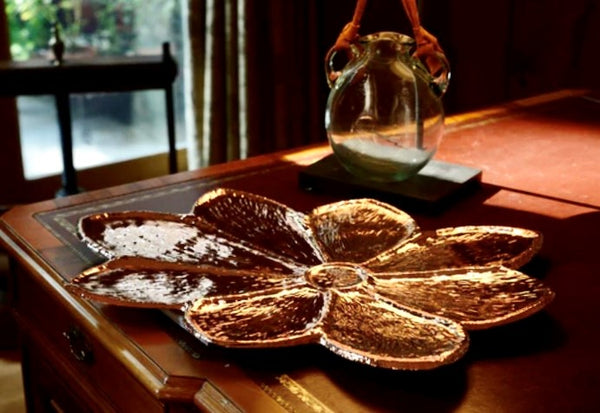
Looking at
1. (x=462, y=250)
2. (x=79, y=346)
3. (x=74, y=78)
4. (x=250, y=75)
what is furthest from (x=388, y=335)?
(x=250, y=75)

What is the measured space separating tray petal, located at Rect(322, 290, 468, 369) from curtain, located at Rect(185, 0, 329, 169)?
68.6 inches

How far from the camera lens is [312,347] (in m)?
0.70

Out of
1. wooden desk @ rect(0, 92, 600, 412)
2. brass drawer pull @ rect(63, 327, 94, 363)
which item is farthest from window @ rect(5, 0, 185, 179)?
brass drawer pull @ rect(63, 327, 94, 363)

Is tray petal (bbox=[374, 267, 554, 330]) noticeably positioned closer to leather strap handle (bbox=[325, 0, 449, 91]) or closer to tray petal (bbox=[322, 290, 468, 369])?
tray petal (bbox=[322, 290, 468, 369])

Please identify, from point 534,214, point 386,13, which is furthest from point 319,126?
point 534,214

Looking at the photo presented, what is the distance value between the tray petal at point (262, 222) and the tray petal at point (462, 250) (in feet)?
0.27

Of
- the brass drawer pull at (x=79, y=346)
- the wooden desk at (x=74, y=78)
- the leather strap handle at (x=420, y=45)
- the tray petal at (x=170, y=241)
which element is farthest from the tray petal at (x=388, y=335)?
the wooden desk at (x=74, y=78)

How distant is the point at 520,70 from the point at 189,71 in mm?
999

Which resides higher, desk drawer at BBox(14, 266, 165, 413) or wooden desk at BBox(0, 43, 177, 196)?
wooden desk at BBox(0, 43, 177, 196)

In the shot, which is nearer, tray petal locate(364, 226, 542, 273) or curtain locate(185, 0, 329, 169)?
tray petal locate(364, 226, 542, 273)

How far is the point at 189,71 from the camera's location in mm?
2484

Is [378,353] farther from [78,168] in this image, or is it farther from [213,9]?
[78,168]

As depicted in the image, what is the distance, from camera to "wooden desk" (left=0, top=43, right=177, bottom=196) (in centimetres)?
203

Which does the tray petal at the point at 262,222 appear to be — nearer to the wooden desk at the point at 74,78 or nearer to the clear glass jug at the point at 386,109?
the clear glass jug at the point at 386,109
